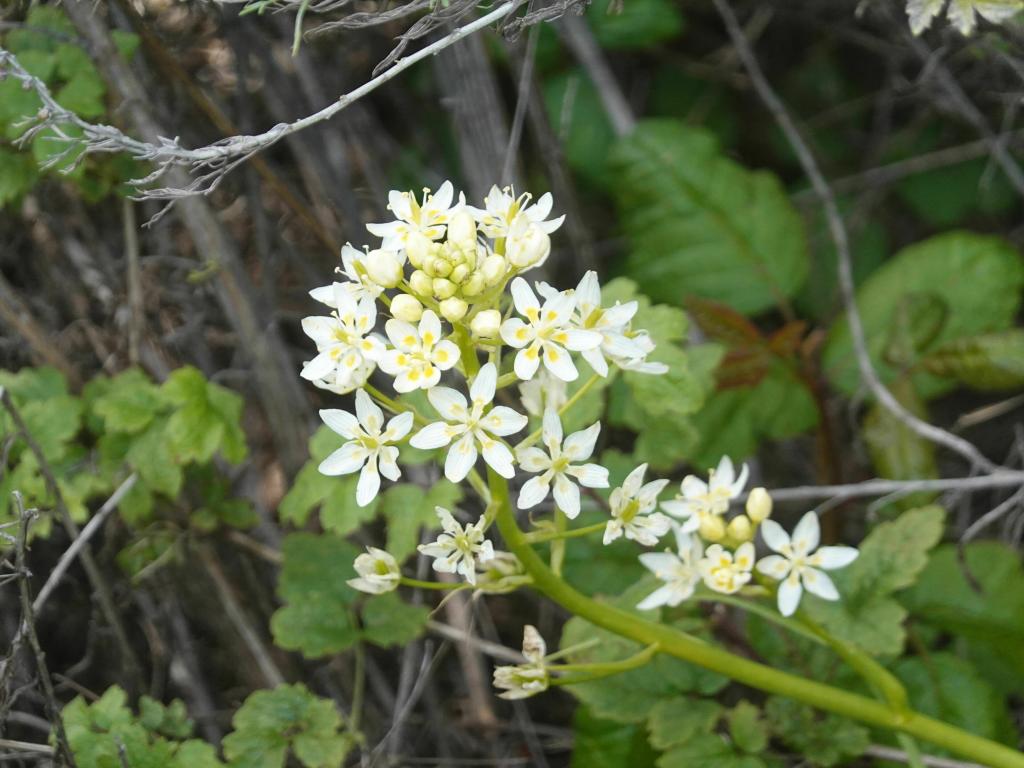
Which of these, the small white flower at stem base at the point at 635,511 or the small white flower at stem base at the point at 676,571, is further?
the small white flower at stem base at the point at 676,571

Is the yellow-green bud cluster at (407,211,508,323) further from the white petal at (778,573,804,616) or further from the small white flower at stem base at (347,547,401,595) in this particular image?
the white petal at (778,573,804,616)

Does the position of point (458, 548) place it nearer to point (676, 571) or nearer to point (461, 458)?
point (461, 458)

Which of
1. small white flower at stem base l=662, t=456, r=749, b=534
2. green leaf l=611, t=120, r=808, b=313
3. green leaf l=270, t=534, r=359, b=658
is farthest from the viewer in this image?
green leaf l=611, t=120, r=808, b=313

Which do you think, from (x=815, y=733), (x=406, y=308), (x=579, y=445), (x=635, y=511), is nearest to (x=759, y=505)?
(x=635, y=511)

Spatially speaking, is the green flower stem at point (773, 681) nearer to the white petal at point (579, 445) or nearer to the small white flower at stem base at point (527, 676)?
the small white flower at stem base at point (527, 676)

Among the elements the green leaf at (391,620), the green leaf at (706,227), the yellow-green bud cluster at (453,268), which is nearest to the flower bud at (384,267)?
the yellow-green bud cluster at (453,268)

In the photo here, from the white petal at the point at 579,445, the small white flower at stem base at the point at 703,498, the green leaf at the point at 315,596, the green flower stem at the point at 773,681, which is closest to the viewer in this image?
the white petal at the point at 579,445

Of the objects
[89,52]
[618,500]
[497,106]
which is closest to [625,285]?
[618,500]

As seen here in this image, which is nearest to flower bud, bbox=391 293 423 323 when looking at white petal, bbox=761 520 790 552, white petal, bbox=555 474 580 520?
white petal, bbox=555 474 580 520
